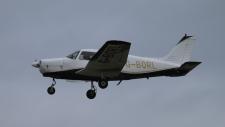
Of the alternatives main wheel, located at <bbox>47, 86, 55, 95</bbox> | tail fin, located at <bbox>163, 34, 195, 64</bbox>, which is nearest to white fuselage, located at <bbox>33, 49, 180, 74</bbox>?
tail fin, located at <bbox>163, 34, 195, 64</bbox>

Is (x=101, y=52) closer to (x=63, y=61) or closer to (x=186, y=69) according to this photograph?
(x=63, y=61)

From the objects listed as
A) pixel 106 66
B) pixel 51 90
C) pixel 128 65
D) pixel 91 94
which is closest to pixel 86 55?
pixel 106 66

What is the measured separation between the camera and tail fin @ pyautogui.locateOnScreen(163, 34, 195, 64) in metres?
39.0

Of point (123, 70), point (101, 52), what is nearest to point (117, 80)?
point (123, 70)

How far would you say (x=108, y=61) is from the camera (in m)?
34.7

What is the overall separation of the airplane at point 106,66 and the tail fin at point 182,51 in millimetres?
617

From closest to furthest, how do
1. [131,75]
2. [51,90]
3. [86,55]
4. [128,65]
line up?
[51,90]
[86,55]
[128,65]
[131,75]

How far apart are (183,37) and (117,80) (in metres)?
6.10

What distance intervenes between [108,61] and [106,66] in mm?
435

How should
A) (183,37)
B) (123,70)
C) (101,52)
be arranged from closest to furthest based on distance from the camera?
(101,52) → (123,70) → (183,37)

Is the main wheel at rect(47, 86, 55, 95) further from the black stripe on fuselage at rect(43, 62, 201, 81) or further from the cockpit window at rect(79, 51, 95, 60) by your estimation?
the cockpit window at rect(79, 51, 95, 60)

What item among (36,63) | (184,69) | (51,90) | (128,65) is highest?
(36,63)

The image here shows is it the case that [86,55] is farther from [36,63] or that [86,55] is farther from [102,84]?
[36,63]

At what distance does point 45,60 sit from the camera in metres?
35.7
